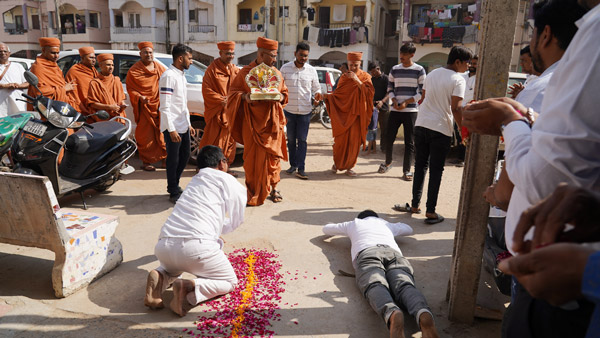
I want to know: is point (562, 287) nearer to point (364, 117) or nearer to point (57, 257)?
point (57, 257)

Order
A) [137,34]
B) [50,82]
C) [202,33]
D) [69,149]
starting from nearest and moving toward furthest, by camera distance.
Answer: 1. [69,149]
2. [50,82]
3. [202,33]
4. [137,34]

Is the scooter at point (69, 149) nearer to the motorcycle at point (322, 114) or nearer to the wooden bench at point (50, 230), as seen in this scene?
the wooden bench at point (50, 230)

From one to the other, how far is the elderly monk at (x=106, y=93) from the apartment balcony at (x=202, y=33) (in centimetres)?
2052

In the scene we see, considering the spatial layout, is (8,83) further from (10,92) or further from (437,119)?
(437,119)

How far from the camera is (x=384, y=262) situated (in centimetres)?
293

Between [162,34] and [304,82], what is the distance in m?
23.3

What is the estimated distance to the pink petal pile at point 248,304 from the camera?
2543mm

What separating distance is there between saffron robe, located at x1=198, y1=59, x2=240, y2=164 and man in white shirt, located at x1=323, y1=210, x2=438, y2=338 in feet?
10.0

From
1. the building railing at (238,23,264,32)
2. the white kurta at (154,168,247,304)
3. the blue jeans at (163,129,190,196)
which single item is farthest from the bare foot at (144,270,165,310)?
the building railing at (238,23,264,32)

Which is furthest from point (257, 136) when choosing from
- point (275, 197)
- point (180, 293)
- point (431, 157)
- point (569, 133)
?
point (569, 133)

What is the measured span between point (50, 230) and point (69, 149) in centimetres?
231

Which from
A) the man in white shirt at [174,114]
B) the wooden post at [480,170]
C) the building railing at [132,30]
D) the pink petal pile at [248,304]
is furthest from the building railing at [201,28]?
the wooden post at [480,170]

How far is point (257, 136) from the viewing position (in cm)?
502

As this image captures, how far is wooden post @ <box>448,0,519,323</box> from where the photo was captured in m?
2.28
